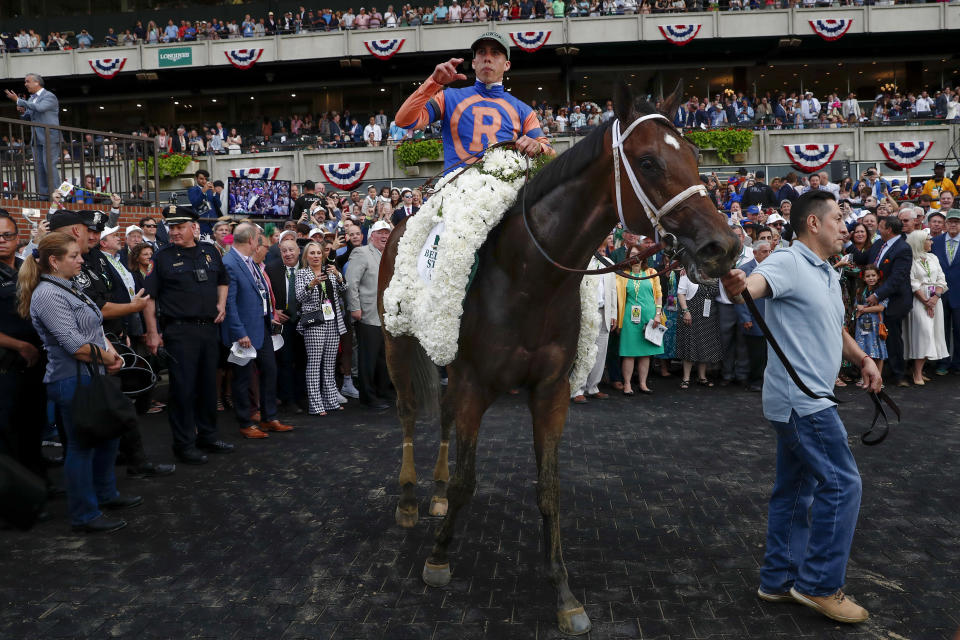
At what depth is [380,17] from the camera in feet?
110

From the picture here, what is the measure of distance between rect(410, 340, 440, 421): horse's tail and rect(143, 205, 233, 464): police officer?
248cm

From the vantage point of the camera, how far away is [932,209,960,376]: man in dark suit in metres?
10.7

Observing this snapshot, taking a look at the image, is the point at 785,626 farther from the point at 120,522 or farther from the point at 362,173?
the point at 362,173

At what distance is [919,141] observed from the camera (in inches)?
1030

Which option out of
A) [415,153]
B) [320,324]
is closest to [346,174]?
[415,153]

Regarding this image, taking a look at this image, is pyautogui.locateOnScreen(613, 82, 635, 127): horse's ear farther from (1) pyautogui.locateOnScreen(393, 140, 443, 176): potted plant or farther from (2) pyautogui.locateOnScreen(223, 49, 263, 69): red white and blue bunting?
(2) pyautogui.locateOnScreen(223, 49, 263, 69): red white and blue bunting

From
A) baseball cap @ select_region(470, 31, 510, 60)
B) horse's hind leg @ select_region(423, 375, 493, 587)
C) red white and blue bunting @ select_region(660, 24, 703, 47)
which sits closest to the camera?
horse's hind leg @ select_region(423, 375, 493, 587)

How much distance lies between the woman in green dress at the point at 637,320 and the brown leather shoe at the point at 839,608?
6.29 metres

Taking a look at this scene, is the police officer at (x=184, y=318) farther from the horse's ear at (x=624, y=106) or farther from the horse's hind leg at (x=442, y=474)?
the horse's ear at (x=624, y=106)

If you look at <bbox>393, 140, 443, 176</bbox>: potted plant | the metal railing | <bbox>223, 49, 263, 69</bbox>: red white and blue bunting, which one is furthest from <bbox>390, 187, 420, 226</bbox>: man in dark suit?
<bbox>223, 49, 263, 69</bbox>: red white and blue bunting

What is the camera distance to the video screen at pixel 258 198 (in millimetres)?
14688

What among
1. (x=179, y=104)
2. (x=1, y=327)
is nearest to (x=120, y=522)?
(x=1, y=327)

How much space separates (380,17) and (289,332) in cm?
2837

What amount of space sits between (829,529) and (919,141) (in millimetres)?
27798
